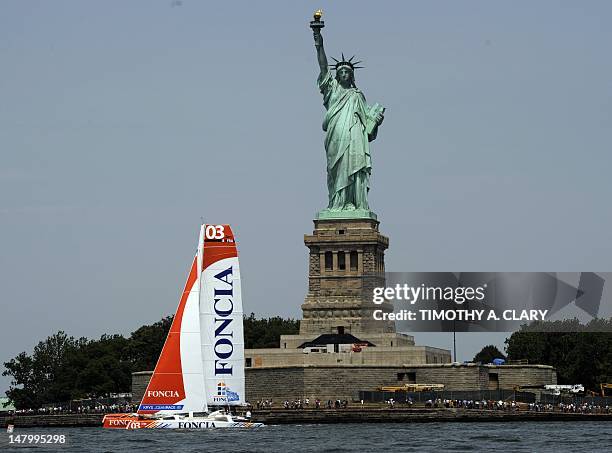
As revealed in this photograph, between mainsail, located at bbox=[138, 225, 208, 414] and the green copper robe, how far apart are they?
3806cm

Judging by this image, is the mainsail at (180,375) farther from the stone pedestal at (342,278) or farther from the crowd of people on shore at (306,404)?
the stone pedestal at (342,278)

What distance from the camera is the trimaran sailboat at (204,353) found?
75438 millimetres

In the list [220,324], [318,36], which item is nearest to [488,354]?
[318,36]

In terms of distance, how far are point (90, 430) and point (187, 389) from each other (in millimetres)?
20504

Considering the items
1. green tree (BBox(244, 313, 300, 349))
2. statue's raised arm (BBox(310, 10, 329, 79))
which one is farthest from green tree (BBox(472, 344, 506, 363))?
statue's raised arm (BBox(310, 10, 329, 79))

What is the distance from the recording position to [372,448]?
7238 centimetres

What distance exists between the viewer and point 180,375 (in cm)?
7538

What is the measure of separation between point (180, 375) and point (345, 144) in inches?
1593

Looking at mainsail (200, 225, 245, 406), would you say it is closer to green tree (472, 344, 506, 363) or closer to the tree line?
the tree line

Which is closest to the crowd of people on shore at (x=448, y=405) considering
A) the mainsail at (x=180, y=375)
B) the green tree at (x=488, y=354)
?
the mainsail at (x=180, y=375)

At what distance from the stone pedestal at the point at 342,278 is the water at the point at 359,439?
1959 centimetres

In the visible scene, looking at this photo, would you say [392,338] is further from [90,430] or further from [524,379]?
[90,430]

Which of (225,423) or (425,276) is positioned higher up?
(425,276)

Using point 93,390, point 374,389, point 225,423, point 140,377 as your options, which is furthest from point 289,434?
point 93,390
